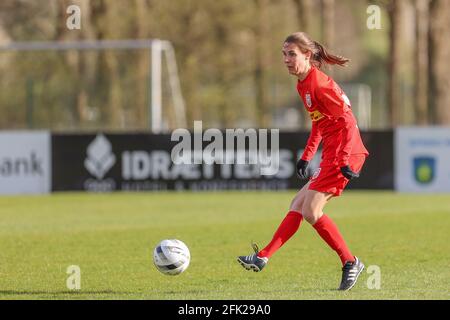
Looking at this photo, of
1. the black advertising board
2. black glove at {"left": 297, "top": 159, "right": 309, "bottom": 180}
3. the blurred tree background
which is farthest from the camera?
the blurred tree background

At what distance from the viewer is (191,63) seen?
4325 centimetres

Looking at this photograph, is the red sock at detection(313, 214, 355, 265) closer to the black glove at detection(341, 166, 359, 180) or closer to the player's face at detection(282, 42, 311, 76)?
the black glove at detection(341, 166, 359, 180)

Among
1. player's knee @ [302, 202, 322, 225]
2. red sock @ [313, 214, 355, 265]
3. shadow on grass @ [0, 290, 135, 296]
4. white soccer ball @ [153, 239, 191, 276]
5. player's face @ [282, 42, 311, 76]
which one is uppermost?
player's face @ [282, 42, 311, 76]

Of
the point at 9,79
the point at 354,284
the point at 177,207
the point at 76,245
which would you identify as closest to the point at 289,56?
the point at 354,284

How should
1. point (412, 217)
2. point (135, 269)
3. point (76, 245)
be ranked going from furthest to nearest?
1. point (412, 217)
2. point (76, 245)
3. point (135, 269)

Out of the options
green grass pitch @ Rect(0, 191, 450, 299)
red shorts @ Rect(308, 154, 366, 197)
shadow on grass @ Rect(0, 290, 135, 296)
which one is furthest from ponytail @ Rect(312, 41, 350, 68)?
shadow on grass @ Rect(0, 290, 135, 296)

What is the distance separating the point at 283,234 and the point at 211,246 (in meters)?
4.27

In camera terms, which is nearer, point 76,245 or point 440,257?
point 440,257

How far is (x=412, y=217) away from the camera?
1898cm

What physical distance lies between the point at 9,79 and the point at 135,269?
19.9 meters

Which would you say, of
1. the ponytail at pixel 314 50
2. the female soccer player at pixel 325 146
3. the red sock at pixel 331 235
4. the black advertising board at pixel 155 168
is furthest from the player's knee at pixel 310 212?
the black advertising board at pixel 155 168

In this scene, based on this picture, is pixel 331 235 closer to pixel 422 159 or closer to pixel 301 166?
pixel 301 166

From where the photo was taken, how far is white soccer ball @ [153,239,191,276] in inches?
423
